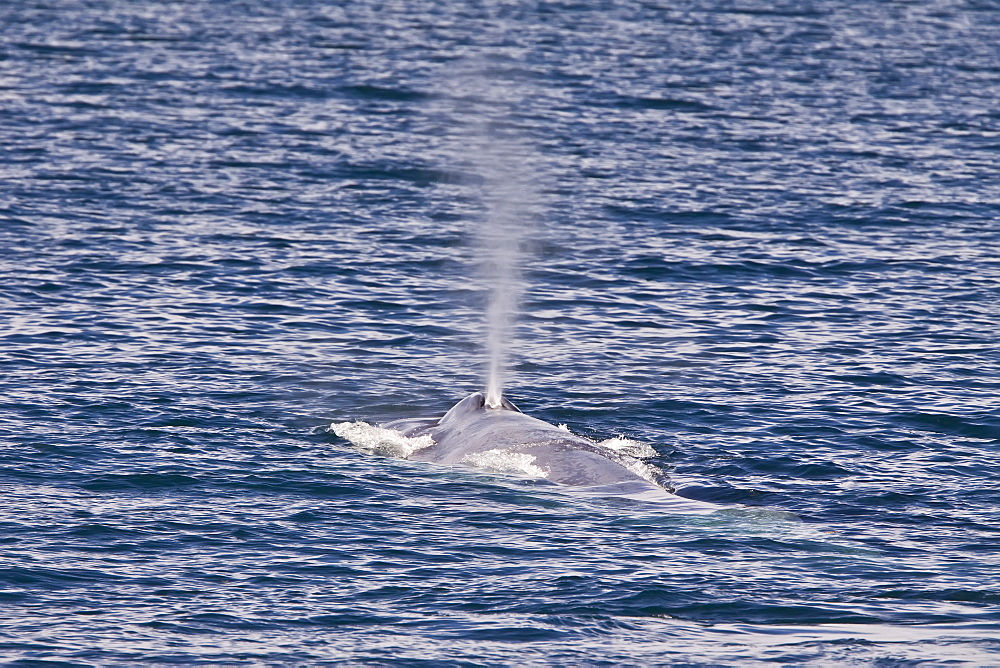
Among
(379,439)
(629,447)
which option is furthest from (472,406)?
(629,447)

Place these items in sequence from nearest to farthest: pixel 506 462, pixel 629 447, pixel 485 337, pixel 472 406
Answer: pixel 506 462, pixel 629 447, pixel 472 406, pixel 485 337

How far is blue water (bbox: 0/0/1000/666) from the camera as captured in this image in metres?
15.7

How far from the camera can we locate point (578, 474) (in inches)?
765

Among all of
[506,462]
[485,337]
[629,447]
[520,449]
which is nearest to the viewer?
[506,462]

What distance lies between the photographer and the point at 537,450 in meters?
20.0

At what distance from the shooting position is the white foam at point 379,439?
21500 mm

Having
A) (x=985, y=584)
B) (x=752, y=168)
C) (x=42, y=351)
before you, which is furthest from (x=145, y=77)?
(x=985, y=584)

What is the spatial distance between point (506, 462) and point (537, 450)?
1.38 feet

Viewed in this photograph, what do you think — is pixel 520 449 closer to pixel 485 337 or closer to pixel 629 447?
pixel 629 447

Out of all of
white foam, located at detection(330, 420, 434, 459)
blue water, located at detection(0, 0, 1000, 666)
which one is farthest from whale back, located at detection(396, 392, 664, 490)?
blue water, located at detection(0, 0, 1000, 666)

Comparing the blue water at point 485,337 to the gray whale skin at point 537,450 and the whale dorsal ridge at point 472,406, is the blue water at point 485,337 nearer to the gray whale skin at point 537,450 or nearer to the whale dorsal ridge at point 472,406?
the gray whale skin at point 537,450

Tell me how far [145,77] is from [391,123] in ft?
28.7

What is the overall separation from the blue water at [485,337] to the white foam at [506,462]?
0.51m

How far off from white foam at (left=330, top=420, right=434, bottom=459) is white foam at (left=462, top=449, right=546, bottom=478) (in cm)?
136
